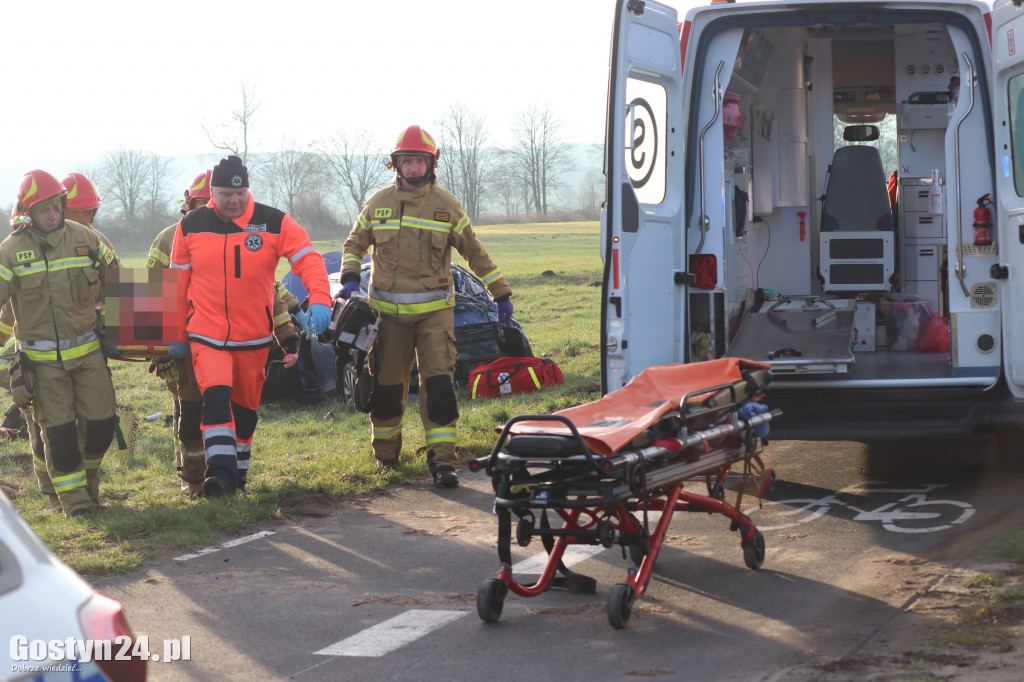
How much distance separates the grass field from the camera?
6.47 metres

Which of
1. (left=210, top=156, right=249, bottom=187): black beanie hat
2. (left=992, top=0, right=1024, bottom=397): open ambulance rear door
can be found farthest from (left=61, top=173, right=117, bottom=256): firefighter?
(left=992, top=0, right=1024, bottom=397): open ambulance rear door

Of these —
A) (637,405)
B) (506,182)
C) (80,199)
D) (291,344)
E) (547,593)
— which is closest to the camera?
(547,593)

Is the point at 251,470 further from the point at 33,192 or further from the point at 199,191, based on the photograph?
the point at 33,192

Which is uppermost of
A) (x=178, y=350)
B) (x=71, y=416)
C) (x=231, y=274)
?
(x=231, y=274)

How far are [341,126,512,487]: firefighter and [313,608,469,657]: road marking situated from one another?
275 cm

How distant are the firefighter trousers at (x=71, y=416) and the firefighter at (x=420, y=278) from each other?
5.46ft

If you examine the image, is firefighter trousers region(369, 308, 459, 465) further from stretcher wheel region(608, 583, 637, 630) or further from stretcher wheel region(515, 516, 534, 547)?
stretcher wheel region(608, 583, 637, 630)

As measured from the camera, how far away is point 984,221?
270 inches

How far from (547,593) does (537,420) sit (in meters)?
0.90

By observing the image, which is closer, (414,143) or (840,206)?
(414,143)

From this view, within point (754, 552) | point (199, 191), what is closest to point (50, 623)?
point (754, 552)

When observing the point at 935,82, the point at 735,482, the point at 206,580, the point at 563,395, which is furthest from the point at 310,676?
the point at 935,82

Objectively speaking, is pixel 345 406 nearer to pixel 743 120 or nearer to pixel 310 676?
pixel 743 120

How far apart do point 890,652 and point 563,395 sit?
6.88m
